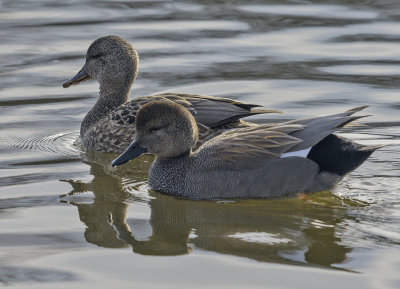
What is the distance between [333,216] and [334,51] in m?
5.47

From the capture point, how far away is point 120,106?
A: 9.05 m

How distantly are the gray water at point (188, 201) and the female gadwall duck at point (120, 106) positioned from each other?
A: 24cm

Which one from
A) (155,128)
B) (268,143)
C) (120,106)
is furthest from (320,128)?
(120,106)

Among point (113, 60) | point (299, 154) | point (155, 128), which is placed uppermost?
point (113, 60)

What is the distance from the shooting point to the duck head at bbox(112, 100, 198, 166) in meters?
7.32

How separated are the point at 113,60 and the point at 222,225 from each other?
11.2 feet

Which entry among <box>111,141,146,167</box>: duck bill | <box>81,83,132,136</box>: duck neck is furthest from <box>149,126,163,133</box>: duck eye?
<box>81,83,132,136</box>: duck neck

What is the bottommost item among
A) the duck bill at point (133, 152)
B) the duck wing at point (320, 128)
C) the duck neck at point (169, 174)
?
the duck neck at point (169, 174)

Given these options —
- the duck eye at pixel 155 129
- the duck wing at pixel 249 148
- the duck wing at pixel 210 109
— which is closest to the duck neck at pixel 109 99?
the duck wing at pixel 210 109

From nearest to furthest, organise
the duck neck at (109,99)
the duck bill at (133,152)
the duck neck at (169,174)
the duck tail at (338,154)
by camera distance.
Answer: the duck tail at (338,154), the duck neck at (169,174), the duck bill at (133,152), the duck neck at (109,99)

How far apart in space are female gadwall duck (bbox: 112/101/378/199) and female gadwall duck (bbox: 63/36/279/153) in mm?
1131

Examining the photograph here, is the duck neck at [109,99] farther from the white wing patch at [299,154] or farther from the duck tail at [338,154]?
the duck tail at [338,154]

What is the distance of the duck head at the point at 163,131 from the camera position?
7320 millimetres

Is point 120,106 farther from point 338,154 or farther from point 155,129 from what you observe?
point 338,154
